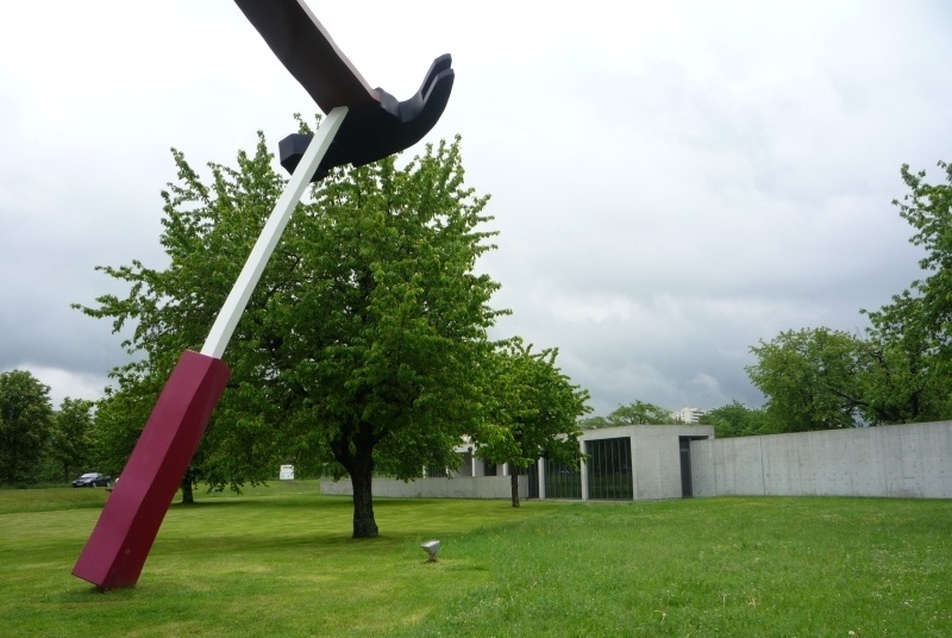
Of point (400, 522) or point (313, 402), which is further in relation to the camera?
point (400, 522)

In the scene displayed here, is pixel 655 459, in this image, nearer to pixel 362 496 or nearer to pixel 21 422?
pixel 362 496

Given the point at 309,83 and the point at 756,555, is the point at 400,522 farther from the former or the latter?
the point at 309,83

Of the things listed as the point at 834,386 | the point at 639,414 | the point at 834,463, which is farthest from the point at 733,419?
the point at 834,463

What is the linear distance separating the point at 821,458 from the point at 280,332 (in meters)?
33.3

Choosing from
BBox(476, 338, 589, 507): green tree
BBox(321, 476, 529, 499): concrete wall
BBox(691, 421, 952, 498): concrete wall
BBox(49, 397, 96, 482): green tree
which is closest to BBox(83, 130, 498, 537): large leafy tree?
BBox(476, 338, 589, 507): green tree

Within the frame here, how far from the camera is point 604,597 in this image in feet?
36.6

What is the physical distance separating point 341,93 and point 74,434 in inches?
3019

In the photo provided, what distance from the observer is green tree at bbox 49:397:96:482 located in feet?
255

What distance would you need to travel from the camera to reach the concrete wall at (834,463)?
4000 centimetres

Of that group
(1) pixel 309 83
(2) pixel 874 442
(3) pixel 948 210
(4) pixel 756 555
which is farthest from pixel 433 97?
(2) pixel 874 442

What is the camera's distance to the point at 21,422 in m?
72.1

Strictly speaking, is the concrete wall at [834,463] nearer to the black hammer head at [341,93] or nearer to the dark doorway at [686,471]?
the dark doorway at [686,471]

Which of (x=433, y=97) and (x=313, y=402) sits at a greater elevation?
(x=433, y=97)

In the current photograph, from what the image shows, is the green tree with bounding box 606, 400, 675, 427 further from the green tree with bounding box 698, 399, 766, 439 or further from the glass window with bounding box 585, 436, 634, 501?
the glass window with bounding box 585, 436, 634, 501
